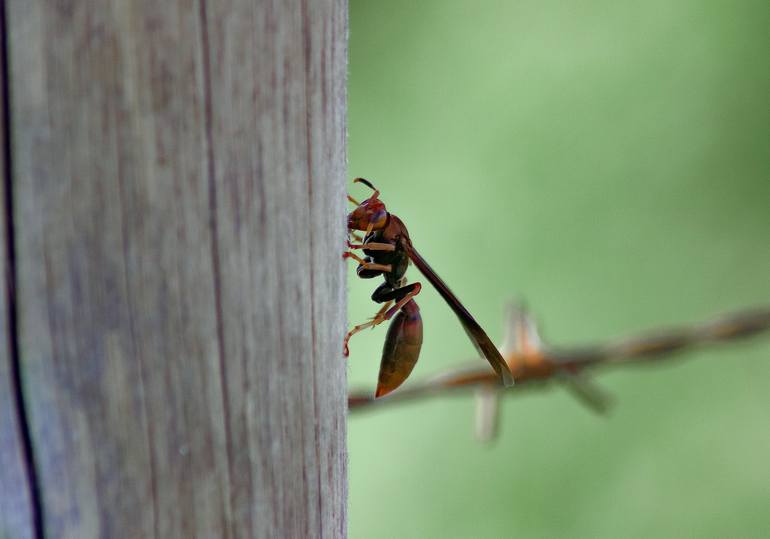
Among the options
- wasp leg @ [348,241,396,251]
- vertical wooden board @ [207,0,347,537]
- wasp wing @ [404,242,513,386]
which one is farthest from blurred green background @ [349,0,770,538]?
vertical wooden board @ [207,0,347,537]

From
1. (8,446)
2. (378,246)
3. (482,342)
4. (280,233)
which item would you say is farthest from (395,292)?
(8,446)

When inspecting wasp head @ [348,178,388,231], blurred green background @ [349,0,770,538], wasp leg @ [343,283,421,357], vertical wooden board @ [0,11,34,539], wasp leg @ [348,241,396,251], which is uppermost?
vertical wooden board @ [0,11,34,539]

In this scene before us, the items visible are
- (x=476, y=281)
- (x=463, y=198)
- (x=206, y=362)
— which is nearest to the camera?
(x=206, y=362)

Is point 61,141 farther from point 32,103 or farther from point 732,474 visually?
point 732,474

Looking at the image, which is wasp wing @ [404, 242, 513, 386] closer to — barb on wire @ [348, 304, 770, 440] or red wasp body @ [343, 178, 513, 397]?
red wasp body @ [343, 178, 513, 397]

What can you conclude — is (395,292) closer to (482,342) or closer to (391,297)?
(391,297)

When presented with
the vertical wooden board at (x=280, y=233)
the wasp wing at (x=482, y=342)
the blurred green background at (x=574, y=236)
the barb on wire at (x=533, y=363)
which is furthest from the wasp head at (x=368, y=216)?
the blurred green background at (x=574, y=236)

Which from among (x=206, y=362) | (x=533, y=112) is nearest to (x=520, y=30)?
(x=533, y=112)
